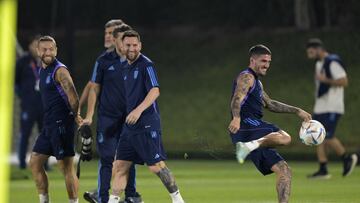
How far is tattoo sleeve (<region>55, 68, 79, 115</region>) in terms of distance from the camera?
12023mm

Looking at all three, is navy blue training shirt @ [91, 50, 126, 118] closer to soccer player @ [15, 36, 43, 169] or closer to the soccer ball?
the soccer ball

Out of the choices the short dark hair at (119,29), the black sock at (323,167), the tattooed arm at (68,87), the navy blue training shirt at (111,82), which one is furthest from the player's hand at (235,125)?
the black sock at (323,167)

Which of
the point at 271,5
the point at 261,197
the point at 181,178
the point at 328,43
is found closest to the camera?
the point at 261,197

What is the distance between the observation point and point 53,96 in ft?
40.3

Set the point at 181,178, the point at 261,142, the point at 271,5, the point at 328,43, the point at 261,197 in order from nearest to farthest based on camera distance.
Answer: the point at 261,142, the point at 261,197, the point at 181,178, the point at 328,43, the point at 271,5

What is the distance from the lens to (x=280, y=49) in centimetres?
3341

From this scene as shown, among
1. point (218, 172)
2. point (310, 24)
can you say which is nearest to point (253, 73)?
point (218, 172)

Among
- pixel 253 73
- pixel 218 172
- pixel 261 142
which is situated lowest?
pixel 218 172

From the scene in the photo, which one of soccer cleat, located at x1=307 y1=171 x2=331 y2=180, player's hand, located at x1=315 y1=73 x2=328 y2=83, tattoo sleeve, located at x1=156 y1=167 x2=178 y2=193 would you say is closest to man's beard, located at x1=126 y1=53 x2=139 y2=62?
tattoo sleeve, located at x1=156 y1=167 x2=178 y2=193

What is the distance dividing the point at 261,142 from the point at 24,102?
34.8 feet

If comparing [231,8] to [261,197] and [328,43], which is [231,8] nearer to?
[328,43]

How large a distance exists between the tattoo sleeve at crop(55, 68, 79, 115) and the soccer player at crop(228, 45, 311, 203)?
5.97 ft

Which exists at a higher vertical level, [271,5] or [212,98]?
[271,5]

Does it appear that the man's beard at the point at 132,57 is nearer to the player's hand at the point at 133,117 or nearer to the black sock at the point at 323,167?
the player's hand at the point at 133,117
